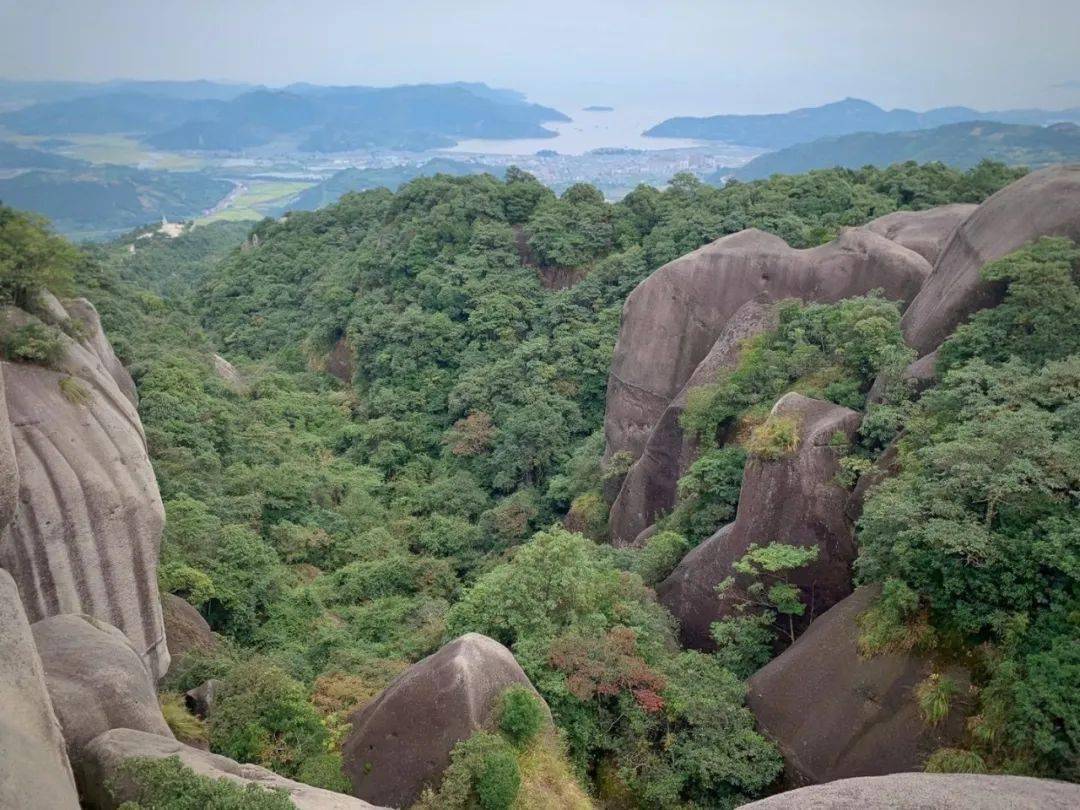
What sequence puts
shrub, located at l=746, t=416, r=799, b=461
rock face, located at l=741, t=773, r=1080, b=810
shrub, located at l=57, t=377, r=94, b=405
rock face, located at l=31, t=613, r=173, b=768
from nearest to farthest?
rock face, located at l=741, t=773, r=1080, b=810, rock face, located at l=31, t=613, r=173, b=768, shrub, located at l=57, t=377, r=94, b=405, shrub, located at l=746, t=416, r=799, b=461

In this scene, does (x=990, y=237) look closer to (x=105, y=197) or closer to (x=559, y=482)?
(x=559, y=482)

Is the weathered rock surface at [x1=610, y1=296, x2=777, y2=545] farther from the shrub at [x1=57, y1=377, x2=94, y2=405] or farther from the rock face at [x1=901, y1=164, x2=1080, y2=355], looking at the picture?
the shrub at [x1=57, y1=377, x2=94, y2=405]

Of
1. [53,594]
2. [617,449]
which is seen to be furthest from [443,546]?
[53,594]

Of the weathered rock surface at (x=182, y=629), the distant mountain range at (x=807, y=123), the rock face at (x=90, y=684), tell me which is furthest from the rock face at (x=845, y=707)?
the distant mountain range at (x=807, y=123)

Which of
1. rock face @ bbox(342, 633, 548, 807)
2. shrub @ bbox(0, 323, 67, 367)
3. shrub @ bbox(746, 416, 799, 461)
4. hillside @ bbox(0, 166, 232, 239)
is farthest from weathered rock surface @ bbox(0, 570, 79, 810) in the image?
hillside @ bbox(0, 166, 232, 239)

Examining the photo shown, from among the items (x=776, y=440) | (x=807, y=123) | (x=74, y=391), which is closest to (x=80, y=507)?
(x=74, y=391)

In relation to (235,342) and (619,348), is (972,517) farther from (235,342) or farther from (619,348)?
(235,342)

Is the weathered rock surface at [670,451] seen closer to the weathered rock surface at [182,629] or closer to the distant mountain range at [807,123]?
the weathered rock surface at [182,629]
